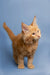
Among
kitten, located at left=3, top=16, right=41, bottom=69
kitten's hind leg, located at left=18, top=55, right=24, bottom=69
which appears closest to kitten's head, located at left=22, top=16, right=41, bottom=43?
kitten, located at left=3, top=16, right=41, bottom=69

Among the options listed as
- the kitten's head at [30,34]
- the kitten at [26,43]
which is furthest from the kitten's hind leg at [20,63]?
the kitten's head at [30,34]

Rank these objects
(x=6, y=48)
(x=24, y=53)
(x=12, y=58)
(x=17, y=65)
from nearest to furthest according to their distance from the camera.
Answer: (x=24, y=53)
(x=17, y=65)
(x=12, y=58)
(x=6, y=48)

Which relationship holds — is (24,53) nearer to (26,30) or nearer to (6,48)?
(26,30)

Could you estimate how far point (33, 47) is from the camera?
158 centimetres

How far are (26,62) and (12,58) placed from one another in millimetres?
147

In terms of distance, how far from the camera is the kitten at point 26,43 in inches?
59.3

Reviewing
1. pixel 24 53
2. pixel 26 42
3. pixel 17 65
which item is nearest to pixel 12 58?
pixel 17 65

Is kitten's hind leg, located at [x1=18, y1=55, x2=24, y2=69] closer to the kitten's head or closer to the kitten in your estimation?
the kitten

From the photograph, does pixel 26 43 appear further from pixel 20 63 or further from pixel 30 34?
pixel 20 63

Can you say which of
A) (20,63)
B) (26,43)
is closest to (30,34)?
(26,43)

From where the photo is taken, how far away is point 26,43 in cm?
154

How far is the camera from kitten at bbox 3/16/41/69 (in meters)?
1.51

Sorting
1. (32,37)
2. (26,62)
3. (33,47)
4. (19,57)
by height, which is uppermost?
(32,37)

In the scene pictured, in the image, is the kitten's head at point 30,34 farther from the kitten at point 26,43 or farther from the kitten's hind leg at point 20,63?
the kitten's hind leg at point 20,63
